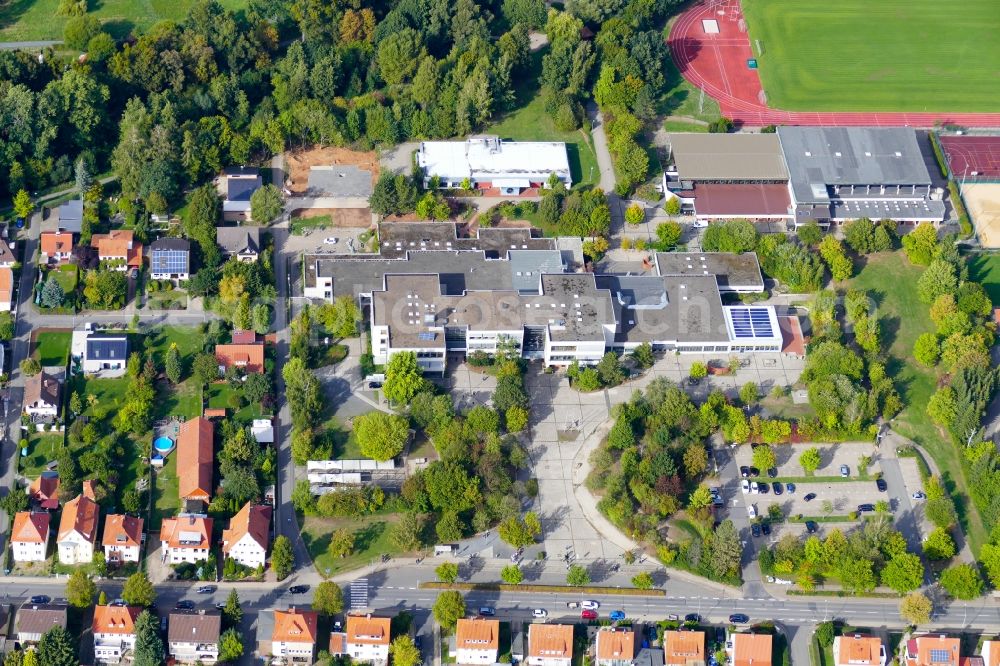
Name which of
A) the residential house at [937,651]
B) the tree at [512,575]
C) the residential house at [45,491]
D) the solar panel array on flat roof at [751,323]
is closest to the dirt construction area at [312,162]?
the solar panel array on flat roof at [751,323]

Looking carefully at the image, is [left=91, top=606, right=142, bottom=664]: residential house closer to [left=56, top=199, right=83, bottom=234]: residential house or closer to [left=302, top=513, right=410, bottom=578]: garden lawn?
[left=302, top=513, right=410, bottom=578]: garden lawn

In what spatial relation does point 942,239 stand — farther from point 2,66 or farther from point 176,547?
point 2,66

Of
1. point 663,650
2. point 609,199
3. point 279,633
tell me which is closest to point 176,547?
point 279,633

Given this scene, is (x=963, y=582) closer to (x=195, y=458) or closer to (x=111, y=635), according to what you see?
(x=195, y=458)

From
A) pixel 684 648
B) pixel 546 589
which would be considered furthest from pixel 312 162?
pixel 684 648

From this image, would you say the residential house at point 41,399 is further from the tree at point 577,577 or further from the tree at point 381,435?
the tree at point 577,577
